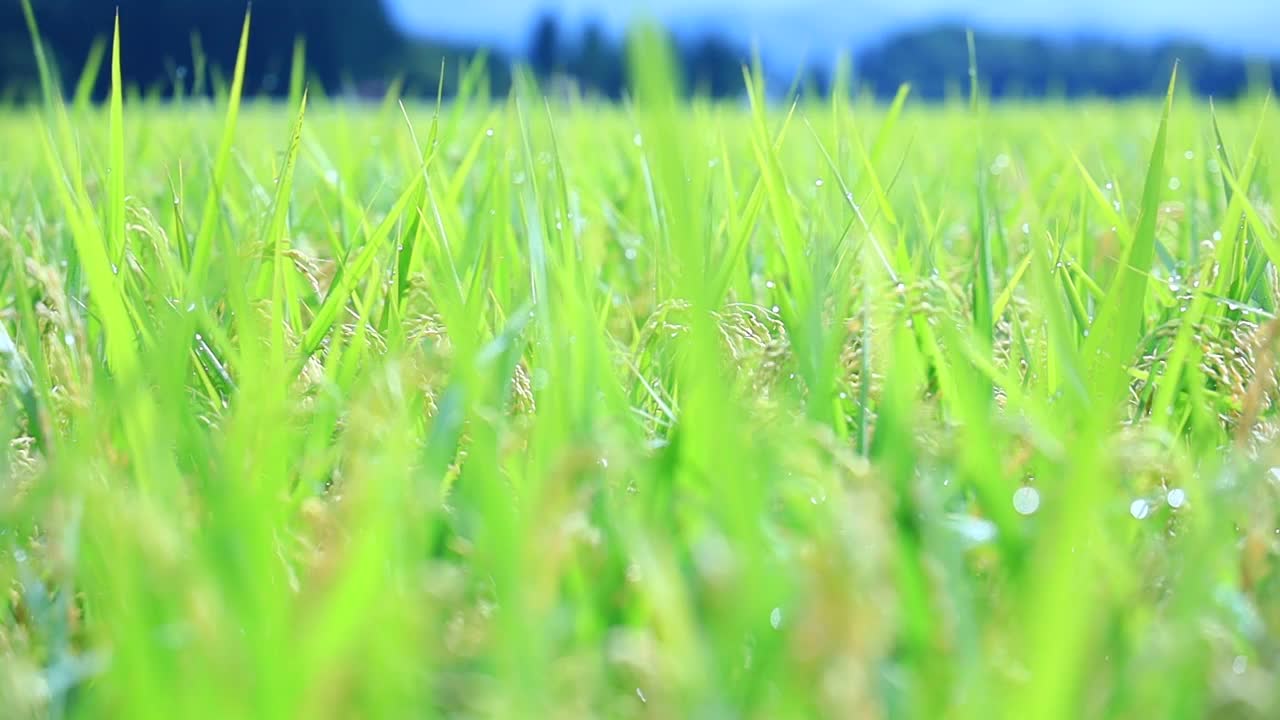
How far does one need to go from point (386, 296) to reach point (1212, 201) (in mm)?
1271

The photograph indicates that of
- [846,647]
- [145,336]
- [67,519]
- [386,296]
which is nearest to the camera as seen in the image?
[846,647]

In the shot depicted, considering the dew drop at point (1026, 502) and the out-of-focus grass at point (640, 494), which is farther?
the dew drop at point (1026, 502)

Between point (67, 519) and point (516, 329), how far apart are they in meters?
0.29

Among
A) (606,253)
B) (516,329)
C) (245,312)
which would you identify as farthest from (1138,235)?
(606,253)

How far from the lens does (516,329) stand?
26.9 inches

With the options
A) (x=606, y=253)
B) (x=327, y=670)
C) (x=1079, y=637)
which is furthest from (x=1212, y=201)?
(x=327, y=670)

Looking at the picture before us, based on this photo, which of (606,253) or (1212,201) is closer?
(606,253)

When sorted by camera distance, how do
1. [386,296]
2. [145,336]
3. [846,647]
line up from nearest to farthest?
[846,647] → [145,336] → [386,296]

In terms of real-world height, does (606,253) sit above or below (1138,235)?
below

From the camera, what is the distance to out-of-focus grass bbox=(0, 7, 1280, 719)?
1.22 ft

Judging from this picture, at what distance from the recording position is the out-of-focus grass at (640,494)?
1.22ft

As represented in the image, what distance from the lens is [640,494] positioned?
53 centimetres

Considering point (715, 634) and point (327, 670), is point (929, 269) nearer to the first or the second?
point (715, 634)

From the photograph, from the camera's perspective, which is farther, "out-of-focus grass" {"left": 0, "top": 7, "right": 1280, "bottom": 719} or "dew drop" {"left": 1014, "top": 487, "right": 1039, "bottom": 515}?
"dew drop" {"left": 1014, "top": 487, "right": 1039, "bottom": 515}
